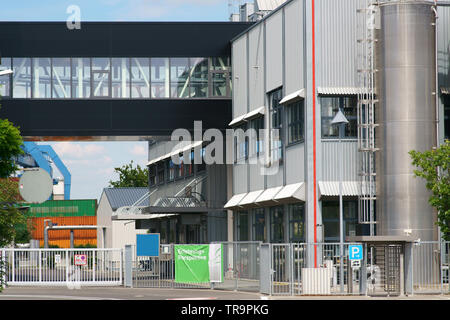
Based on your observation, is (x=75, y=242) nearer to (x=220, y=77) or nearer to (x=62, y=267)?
(x=220, y=77)

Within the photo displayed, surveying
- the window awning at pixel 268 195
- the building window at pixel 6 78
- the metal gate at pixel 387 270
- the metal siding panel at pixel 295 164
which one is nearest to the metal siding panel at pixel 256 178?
the window awning at pixel 268 195

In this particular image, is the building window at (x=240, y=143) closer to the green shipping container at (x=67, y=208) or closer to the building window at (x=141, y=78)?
the building window at (x=141, y=78)

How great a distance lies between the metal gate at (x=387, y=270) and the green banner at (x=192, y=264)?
7.23m

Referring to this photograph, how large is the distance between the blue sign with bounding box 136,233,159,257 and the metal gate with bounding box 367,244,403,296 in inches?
413

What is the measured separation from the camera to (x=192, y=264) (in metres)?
37.5

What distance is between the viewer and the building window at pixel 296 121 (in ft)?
127

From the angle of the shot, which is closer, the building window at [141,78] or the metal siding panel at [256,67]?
the metal siding panel at [256,67]

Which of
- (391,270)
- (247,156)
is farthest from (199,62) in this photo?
(391,270)

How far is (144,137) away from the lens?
4909 cm

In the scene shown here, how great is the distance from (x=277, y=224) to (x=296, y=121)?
5.37 meters

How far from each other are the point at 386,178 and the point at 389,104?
288 cm

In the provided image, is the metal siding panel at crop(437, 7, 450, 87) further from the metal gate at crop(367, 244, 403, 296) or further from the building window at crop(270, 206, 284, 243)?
the building window at crop(270, 206, 284, 243)

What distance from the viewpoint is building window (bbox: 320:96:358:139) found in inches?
1495

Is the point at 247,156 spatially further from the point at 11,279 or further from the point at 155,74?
the point at 11,279
